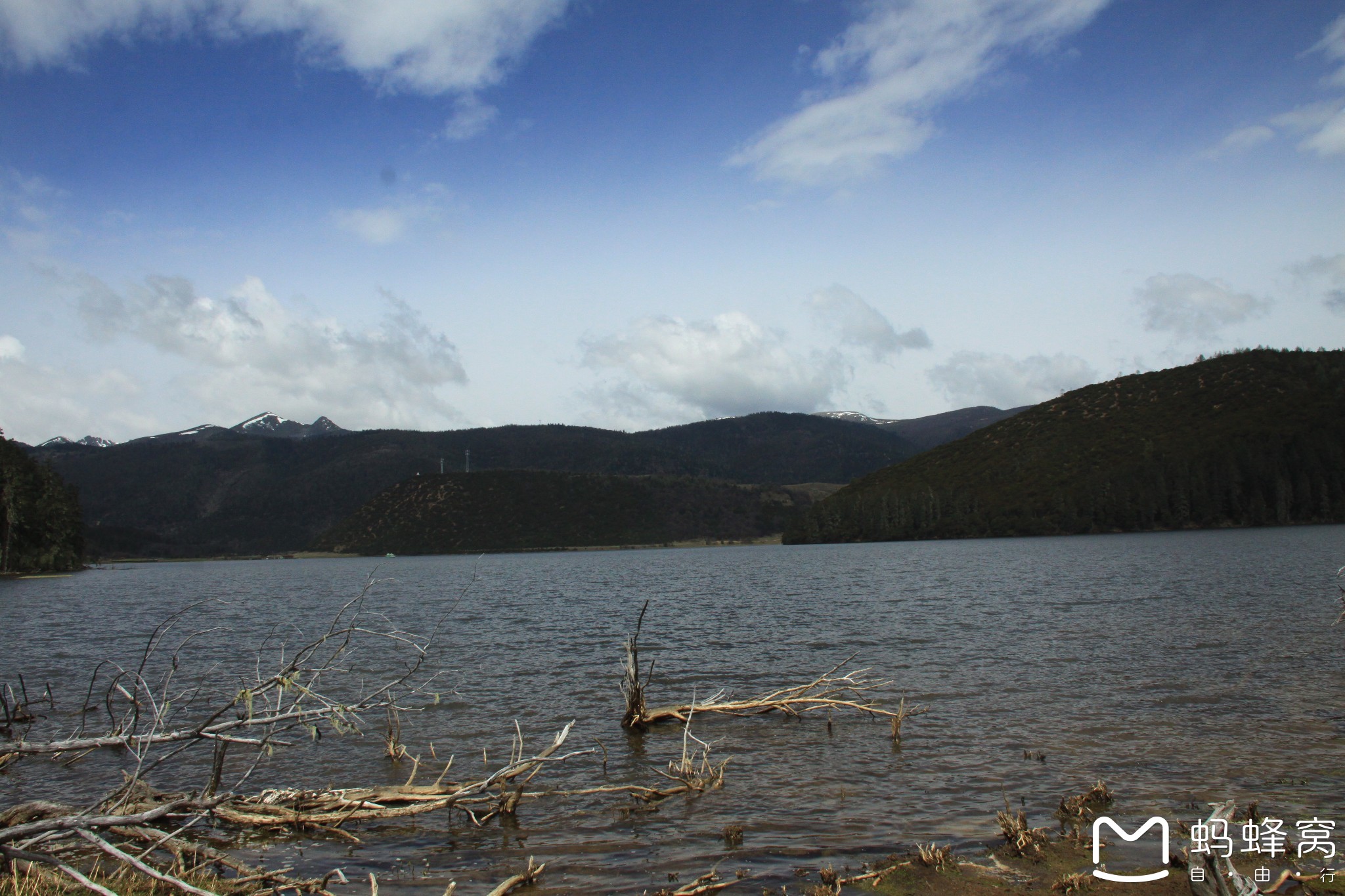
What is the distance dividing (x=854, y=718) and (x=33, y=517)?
11855cm

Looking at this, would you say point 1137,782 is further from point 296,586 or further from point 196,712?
point 296,586

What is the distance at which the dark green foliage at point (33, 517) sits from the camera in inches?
3708

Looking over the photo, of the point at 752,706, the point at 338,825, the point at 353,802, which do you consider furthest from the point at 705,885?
the point at 752,706

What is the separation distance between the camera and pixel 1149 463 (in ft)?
432

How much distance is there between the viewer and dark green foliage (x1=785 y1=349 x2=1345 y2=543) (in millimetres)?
123875

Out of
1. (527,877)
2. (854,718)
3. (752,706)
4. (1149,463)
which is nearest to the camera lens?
(527,877)

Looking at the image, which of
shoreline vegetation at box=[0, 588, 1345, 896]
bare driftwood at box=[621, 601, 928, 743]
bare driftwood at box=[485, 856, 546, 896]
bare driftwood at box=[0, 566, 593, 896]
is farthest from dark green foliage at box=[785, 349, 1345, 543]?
bare driftwood at box=[485, 856, 546, 896]

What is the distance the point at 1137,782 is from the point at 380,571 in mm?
121026

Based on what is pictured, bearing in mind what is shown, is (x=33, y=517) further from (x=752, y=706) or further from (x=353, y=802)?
(x=353, y=802)

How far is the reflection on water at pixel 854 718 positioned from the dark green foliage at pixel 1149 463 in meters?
84.3

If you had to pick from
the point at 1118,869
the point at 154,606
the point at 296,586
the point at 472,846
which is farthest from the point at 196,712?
the point at 296,586

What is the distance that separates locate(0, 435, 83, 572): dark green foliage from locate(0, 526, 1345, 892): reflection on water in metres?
52.8

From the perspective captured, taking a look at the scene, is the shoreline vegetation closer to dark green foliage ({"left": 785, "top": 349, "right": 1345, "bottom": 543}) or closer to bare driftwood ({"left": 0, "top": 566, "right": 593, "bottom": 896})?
bare driftwood ({"left": 0, "top": 566, "right": 593, "bottom": 896})

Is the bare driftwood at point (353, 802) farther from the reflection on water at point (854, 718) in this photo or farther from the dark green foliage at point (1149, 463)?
the dark green foliage at point (1149, 463)
